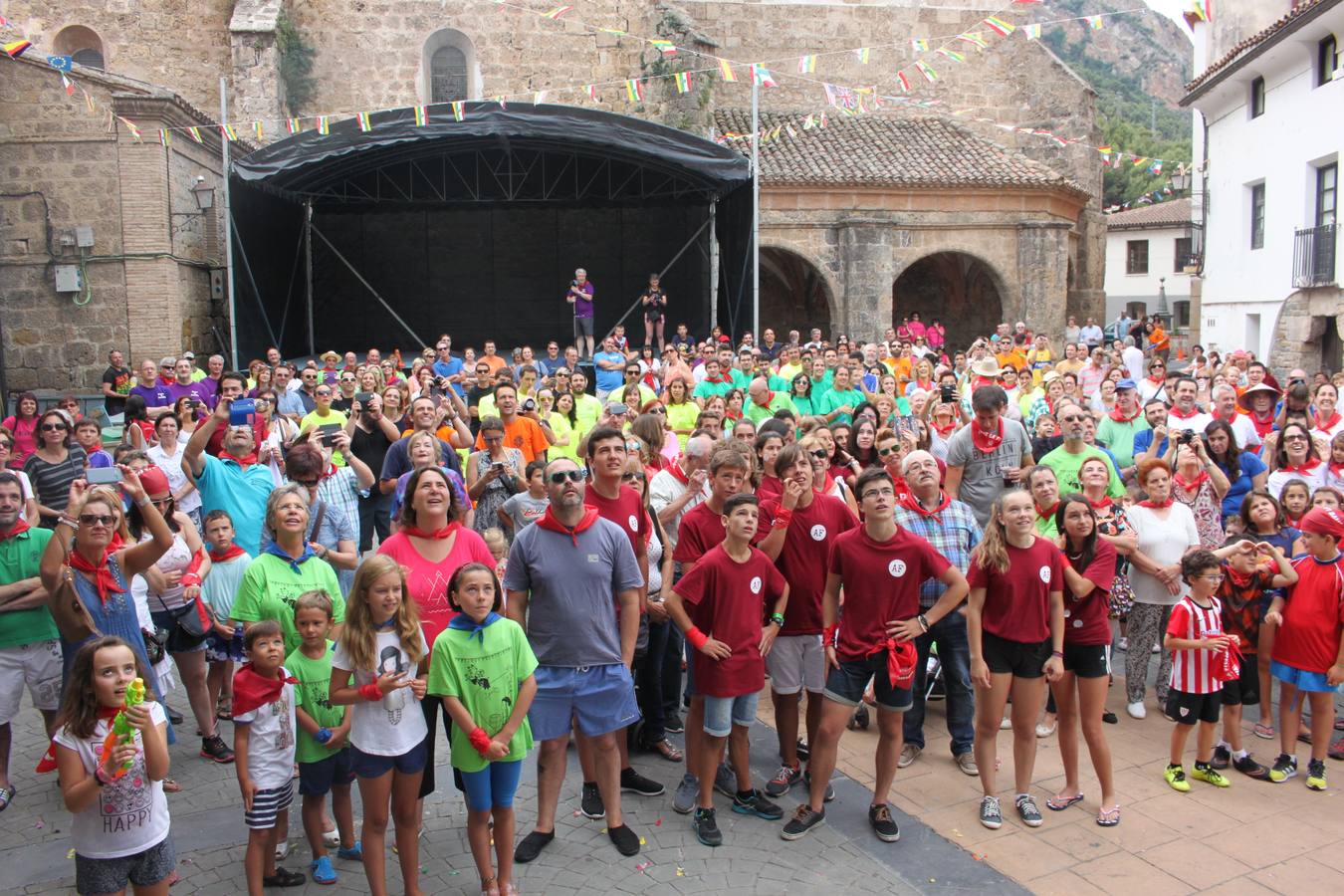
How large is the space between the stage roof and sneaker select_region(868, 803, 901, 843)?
13003 millimetres

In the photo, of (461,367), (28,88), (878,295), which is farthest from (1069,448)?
(878,295)

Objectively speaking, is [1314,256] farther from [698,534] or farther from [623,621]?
[623,621]

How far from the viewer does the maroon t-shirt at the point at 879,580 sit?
4953 mm

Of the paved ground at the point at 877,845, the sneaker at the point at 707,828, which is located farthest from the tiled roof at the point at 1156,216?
the sneaker at the point at 707,828

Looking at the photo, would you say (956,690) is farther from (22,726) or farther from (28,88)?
(28,88)

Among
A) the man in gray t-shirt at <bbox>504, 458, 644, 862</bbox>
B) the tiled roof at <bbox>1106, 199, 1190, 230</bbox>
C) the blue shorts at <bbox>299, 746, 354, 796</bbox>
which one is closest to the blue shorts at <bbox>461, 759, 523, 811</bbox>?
the man in gray t-shirt at <bbox>504, 458, 644, 862</bbox>

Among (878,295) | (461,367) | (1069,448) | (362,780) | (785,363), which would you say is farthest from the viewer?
(878,295)

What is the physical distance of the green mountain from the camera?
54844 mm

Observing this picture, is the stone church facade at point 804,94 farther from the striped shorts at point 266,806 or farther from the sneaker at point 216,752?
the striped shorts at point 266,806

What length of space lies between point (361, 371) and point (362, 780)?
7971 millimetres

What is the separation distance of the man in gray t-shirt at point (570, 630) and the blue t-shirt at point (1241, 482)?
4.48 metres

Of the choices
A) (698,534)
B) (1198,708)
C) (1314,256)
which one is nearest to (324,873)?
(698,534)

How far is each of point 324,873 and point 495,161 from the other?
60.9 feet

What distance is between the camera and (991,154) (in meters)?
24.4
